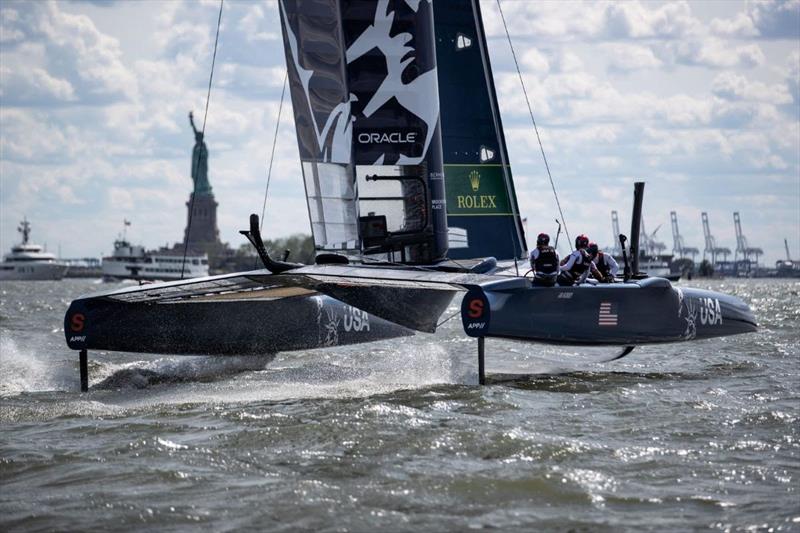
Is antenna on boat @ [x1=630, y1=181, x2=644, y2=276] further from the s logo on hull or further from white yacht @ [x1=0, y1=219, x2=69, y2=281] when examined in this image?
white yacht @ [x1=0, y1=219, x2=69, y2=281]

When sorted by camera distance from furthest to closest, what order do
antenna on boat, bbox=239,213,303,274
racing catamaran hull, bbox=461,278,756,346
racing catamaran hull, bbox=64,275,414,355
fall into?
racing catamaran hull, bbox=64,275,414,355 < racing catamaran hull, bbox=461,278,756,346 < antenna on boat, bbox=239,213,303,274

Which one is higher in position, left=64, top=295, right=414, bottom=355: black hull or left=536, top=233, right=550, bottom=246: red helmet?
left=536, top=233, right=550, bottom=246: red helmet

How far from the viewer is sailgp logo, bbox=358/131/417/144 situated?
38.2 ft

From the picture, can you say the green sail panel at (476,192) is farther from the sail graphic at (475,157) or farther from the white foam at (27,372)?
the white foam at (27,372)

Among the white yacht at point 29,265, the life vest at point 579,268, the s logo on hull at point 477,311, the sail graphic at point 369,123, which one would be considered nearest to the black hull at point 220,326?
the sail graphic at point 369,123

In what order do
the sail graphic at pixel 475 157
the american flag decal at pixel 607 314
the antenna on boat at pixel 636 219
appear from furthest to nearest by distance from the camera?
the sail graphic at pixel 475 157
the antenna on boat at pixel 636 219
the american flag decal at pixel 607 314

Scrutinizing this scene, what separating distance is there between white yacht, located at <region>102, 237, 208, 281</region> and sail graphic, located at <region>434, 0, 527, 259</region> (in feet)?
245

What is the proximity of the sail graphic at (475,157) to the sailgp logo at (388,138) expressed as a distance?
2.72 meters

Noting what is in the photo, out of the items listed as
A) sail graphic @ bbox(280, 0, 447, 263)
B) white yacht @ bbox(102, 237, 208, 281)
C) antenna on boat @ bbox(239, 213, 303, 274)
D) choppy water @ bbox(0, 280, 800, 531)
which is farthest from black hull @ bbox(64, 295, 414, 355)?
white yacht @ bbox(102, 237, 208, 281)

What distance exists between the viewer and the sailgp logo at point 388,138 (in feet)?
38.2

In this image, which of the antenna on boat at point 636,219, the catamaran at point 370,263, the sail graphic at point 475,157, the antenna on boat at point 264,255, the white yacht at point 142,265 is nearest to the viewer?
the antenna on boat at point 264,255

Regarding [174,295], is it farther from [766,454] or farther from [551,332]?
[766,454]

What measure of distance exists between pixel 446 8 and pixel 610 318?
5.56 metres

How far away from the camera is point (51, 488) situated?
5.96 metres
